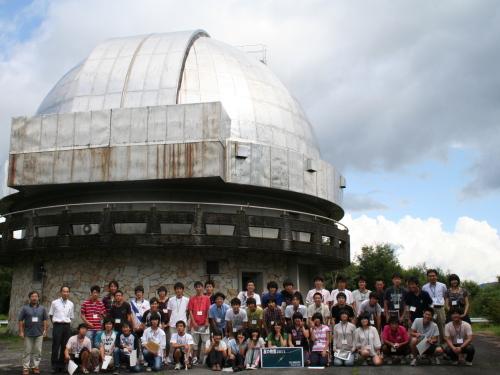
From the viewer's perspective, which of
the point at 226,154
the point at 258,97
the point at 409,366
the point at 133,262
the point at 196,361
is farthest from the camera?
the point at 258,97

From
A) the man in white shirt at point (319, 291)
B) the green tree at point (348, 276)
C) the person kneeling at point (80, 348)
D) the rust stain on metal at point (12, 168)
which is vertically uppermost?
the rust stain on metal at point (12, 168)

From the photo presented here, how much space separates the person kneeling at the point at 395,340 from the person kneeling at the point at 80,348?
591cm

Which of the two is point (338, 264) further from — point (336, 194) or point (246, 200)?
point (246, 200)

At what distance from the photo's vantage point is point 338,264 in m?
24.0

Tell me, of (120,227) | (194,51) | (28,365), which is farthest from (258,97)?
(28,365)

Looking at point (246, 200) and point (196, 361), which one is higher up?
point (246, 200)

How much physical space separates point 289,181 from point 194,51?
24.3 feet

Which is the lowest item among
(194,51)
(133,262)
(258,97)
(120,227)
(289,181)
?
(133,262)

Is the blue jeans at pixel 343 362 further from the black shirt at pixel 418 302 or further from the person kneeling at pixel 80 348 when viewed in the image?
the person kneeling at pixel 80 348

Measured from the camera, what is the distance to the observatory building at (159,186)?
18.9 metres

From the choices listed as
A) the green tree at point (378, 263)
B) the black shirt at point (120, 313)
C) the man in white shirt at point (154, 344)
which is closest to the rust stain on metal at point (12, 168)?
the black shirt at point (120, 313)

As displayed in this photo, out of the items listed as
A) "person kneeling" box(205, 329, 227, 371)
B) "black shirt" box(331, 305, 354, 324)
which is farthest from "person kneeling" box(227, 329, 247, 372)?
"black shirt" box(331, 305, 354, 324)

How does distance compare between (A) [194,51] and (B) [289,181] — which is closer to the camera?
(B) [289,181]

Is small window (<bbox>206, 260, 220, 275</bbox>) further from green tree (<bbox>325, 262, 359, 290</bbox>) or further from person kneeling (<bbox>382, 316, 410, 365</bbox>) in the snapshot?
green tree (<bbox>325, 262, 359, 290</bbox>)
